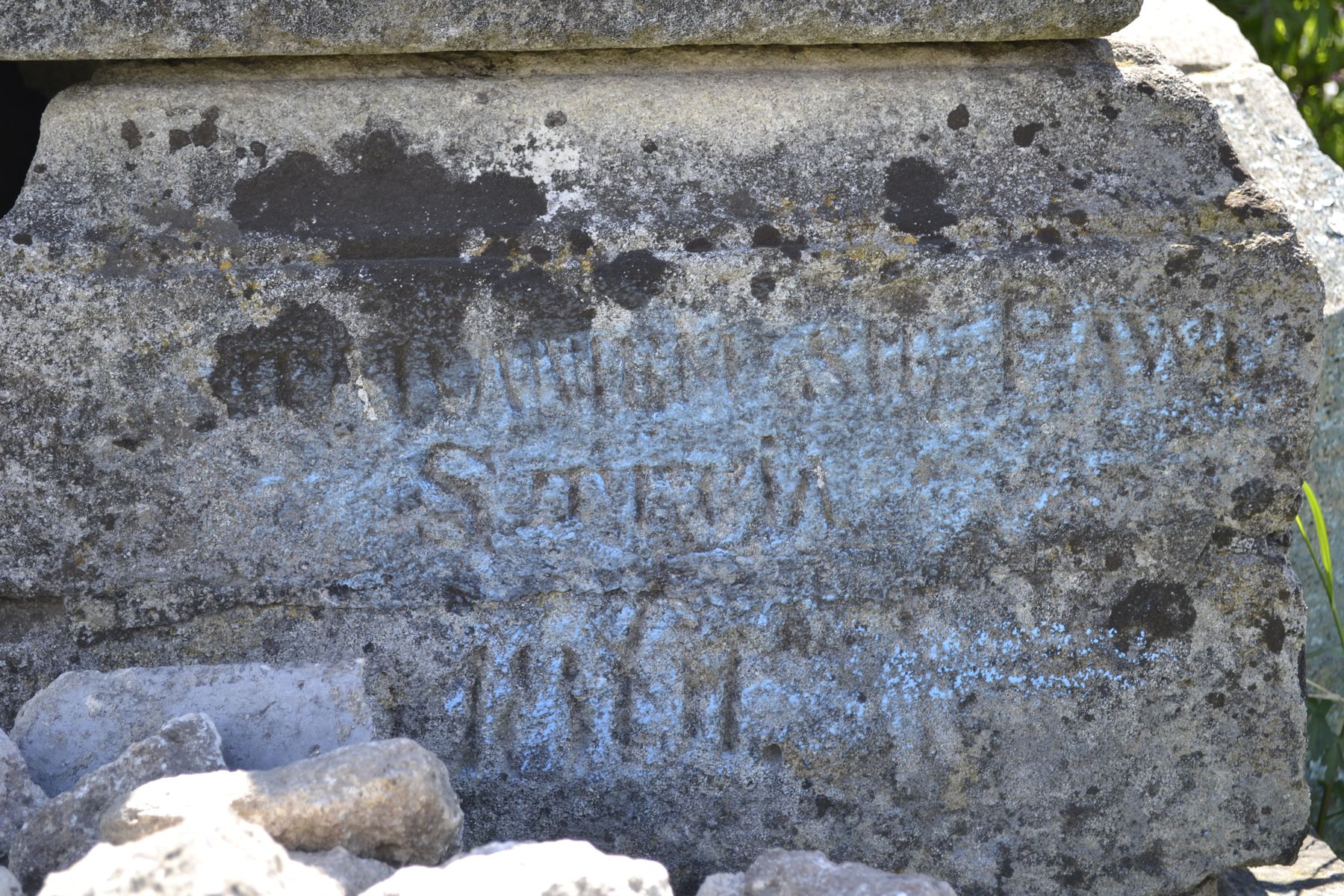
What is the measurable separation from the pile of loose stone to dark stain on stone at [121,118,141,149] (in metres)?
0.79

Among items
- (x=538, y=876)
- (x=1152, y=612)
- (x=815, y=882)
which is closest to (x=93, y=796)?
(x=538, y=876)

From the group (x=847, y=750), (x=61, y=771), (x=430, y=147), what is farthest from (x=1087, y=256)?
(x=61, y=771)

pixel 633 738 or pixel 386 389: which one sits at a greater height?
pixel 386 389

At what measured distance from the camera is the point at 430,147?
1896mm

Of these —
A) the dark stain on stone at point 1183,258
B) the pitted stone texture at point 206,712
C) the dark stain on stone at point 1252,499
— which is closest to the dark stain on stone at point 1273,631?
the dark stain on stone at point 1252,499

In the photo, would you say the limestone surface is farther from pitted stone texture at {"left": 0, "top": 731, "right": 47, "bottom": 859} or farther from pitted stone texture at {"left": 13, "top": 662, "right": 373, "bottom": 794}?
pitted stone texture at {"left": 0, "top": 731, "right": 47, "bottom": 859}

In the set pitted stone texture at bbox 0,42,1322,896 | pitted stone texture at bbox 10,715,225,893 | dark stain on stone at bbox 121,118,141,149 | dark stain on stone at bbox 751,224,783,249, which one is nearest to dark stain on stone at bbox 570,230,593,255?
pitted stone texture at bbox 0,42,1322,896

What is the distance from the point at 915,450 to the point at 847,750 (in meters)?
0.47

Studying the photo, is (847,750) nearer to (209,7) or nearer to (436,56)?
(436,56)

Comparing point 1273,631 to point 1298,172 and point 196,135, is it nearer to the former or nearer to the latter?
point 1298,172

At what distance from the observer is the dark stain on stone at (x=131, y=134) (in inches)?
73.5

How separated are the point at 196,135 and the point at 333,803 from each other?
1.02 m

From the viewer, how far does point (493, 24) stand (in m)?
1.82

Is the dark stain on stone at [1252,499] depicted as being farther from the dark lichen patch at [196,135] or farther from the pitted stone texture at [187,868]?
the dark lichen patch at [196,135]
